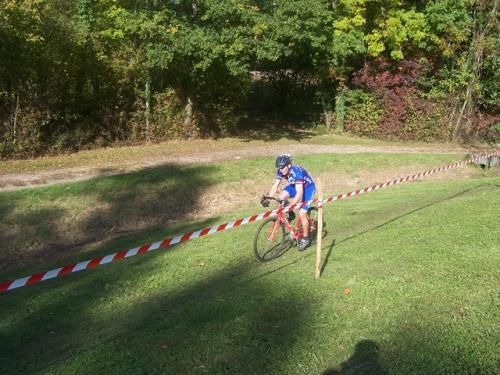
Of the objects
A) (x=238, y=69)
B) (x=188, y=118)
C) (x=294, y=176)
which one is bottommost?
(x=188, y=118)

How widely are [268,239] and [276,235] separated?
17 cm

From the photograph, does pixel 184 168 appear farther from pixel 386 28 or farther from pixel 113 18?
pixel 386 28

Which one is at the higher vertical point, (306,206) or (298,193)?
(298,193)

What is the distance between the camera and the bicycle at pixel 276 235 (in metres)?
9.02

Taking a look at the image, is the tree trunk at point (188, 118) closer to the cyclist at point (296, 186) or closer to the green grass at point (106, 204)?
the green grass at point (106, 204)

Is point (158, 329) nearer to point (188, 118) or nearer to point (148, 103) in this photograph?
point (148, 103)

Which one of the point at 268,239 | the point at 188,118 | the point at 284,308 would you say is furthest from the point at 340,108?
the point at 284,308

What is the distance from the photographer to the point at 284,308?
6.42m

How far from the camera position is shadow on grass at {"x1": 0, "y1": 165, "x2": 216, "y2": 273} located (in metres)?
11.9

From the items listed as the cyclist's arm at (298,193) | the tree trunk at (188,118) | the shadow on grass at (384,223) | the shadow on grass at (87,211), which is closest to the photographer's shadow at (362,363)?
the shadow on grass at (384,223)

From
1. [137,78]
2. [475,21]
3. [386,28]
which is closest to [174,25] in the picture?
[137,78]

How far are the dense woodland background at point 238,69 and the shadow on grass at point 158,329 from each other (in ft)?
33.4

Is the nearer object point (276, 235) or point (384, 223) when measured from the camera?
point (276, 235)

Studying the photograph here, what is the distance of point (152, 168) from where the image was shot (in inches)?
632
